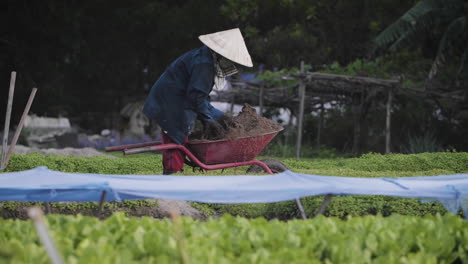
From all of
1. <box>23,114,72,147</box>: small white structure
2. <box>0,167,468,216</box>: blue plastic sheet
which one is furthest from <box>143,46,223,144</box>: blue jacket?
<box>23,114,72,147</box>: small white structure

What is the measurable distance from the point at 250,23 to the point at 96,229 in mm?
17545

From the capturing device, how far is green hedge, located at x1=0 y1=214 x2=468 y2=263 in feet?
9.29

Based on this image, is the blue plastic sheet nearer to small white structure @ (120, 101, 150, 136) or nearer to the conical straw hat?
the conical straw hat

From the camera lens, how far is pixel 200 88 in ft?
18.9

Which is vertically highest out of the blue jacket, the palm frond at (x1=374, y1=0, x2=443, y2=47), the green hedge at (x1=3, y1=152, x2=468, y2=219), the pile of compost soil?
the palm frond at (x1=374, y1=0, x2=443, y2=47)

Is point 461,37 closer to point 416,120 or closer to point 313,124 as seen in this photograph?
point 416,120

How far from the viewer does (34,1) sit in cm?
1792

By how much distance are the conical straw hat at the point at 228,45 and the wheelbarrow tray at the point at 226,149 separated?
82 cm

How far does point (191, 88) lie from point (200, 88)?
107 mm

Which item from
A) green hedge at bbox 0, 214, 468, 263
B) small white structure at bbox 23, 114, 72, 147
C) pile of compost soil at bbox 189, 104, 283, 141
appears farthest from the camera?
small white structure at bbox 23, 114, 72, 147

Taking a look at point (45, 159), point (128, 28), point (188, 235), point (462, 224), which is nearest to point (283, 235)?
point (188, 235)

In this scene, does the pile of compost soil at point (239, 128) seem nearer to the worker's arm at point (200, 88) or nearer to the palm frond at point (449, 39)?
the worker's arm at point (200, 88)

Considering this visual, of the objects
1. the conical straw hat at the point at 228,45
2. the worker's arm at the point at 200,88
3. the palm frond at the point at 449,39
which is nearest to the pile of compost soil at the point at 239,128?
the worker's arm at the point at 200,88

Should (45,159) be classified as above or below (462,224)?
below
